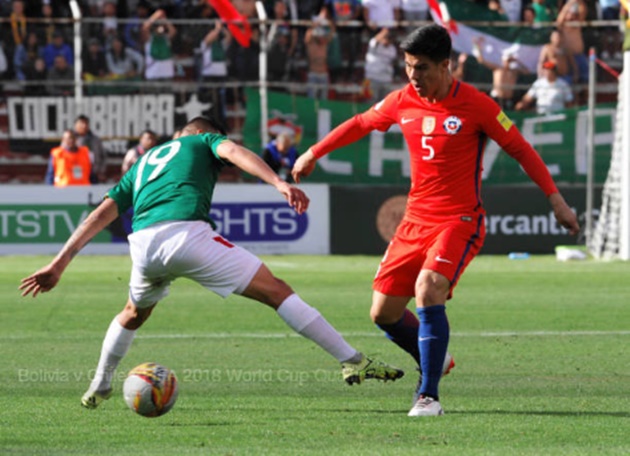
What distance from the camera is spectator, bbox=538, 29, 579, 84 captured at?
2347 cm

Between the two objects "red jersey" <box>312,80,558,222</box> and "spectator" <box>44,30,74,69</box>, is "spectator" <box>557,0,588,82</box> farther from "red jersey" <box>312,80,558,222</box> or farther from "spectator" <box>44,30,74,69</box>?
"red jersey" <box>312,80,558,222</box>

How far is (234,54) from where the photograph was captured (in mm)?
22953

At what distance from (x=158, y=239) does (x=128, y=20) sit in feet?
52.5

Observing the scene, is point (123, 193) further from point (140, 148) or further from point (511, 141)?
point (140, 148)

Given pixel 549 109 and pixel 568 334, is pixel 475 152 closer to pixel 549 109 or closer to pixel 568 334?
pixel 568 334

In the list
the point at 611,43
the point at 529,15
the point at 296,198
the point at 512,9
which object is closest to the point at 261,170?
the point at 296,198

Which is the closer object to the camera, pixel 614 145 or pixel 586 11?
pixel 614 145

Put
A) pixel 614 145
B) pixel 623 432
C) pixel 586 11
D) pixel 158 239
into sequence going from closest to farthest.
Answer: pixel 623 432, pixel 158 239, pixel 614 145, pixel 586 11

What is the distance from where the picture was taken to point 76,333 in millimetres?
12461

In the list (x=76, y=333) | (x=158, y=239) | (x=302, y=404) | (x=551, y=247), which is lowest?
(x=551, y=247)

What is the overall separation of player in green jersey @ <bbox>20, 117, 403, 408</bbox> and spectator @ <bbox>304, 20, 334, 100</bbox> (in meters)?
15.2

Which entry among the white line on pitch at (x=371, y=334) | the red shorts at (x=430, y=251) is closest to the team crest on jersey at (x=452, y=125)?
the red shorts at (x=430, y=251)

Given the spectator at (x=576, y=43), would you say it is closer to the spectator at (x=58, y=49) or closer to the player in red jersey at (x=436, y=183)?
the spectator at (x=58, y=49)

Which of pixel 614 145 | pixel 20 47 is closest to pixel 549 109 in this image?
pixel 614 145
